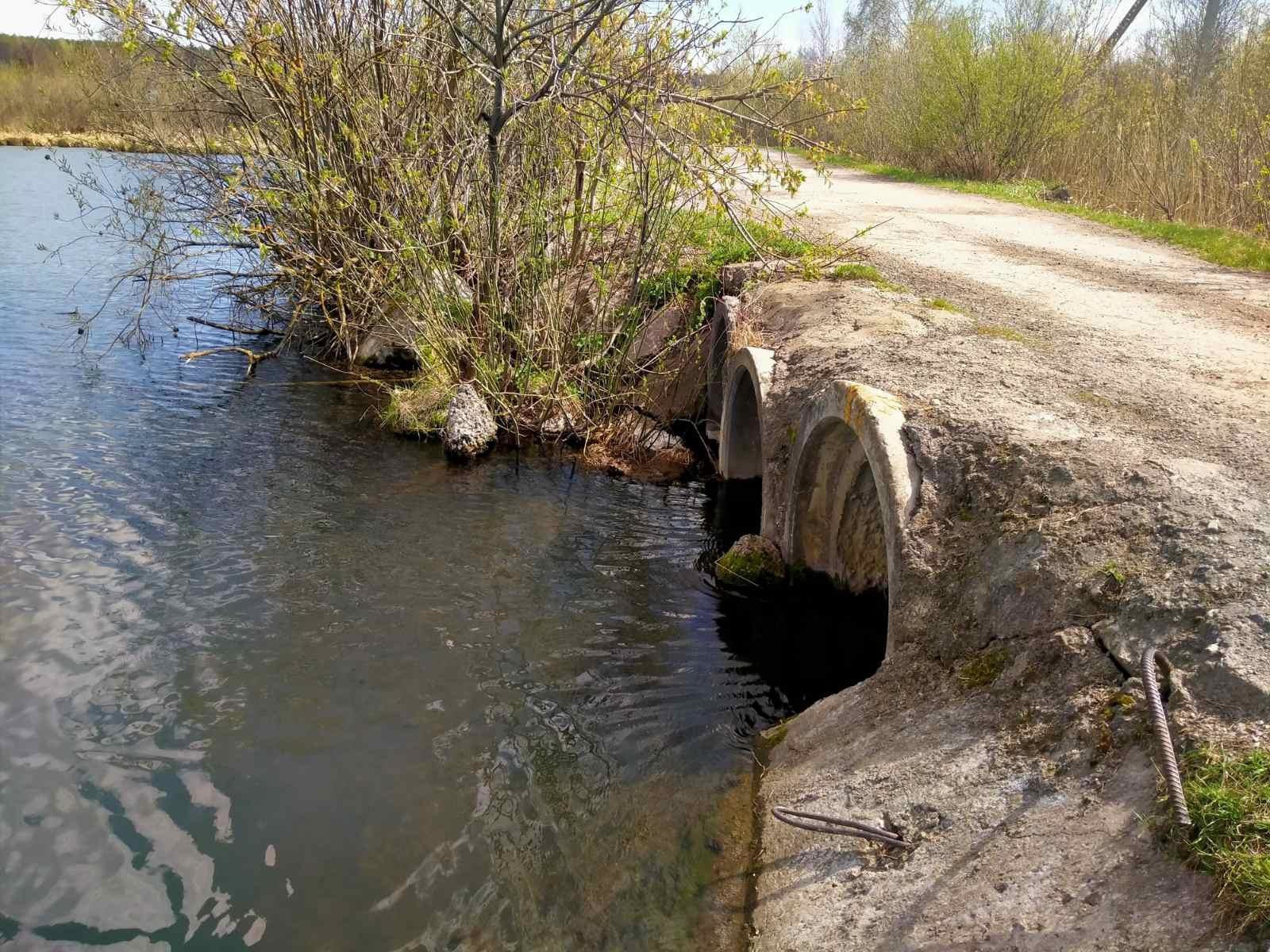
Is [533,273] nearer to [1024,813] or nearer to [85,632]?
[85,632]

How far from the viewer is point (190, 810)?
13.5ft

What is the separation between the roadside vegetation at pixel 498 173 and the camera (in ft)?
26.0

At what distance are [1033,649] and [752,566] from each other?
10.1ft

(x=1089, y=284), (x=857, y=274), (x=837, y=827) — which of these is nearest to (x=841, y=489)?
(x=837, y=827)

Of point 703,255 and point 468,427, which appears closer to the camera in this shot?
point 468,427

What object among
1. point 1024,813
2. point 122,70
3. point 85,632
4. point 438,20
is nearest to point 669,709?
point 1024,813

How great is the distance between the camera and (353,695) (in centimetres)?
502

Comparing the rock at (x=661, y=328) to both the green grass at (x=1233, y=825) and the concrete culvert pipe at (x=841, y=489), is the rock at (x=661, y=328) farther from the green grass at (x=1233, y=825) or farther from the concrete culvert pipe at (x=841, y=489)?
the green grass at (x=1233, y=825)

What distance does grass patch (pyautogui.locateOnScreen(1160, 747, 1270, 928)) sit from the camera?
2314 mm

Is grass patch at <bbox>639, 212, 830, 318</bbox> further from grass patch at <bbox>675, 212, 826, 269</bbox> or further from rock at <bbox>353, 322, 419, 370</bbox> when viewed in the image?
rock at <bbox>353, 322, 419, 370</bbox>

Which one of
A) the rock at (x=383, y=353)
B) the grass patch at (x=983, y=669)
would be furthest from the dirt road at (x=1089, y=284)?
the rock at (x=383, y=353)

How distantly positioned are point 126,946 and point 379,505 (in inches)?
178

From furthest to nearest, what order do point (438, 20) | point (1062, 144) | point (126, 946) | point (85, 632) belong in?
point (1062, 144) → point (438, 20) → point (85, 632) → point (126, 946)

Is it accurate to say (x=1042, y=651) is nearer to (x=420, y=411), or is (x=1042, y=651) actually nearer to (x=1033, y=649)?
(x=1033, y=649)
